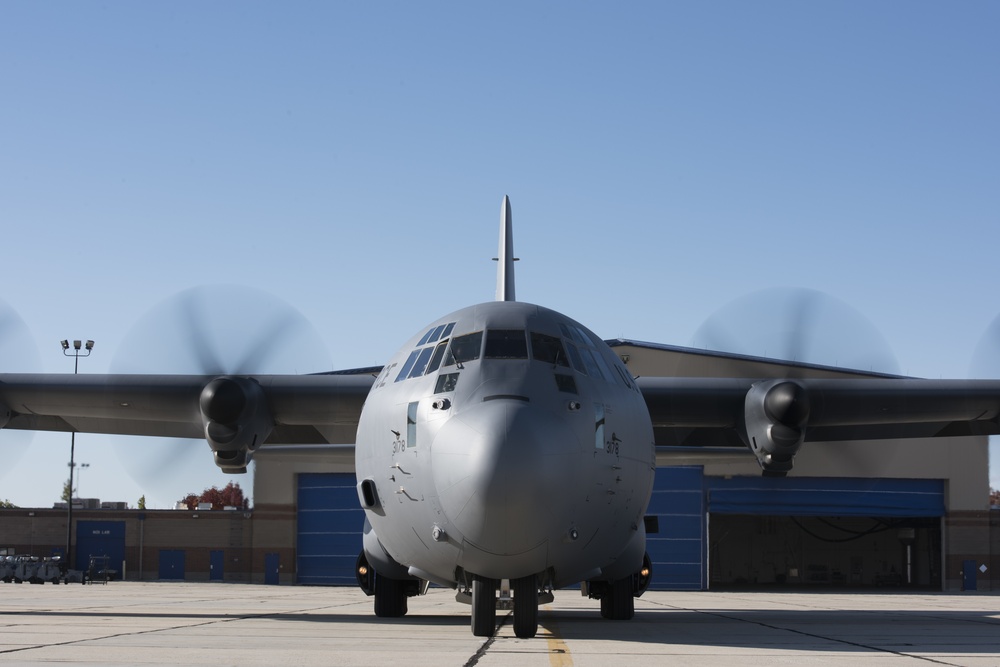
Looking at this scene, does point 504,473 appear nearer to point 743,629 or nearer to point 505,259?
point 743,629

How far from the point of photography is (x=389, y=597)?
15133mm

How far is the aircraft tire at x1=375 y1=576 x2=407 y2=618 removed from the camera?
15.1 metres

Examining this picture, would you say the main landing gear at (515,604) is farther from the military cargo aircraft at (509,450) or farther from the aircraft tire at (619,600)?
the aircraft tire at (619,600)

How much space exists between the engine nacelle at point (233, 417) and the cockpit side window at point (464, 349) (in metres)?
6.36

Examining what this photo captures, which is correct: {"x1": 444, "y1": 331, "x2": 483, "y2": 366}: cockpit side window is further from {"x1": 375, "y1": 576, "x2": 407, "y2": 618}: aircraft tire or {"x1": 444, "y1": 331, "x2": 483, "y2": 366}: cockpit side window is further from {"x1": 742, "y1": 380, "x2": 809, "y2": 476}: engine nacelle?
{"x1": 742, "y1": 380, "x2": 809, "y2": 476}: engine nacelle

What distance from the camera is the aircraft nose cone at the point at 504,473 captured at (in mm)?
9688

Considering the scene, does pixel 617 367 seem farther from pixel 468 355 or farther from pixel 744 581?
pixel 744 581

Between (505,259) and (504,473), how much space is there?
32.8 ft

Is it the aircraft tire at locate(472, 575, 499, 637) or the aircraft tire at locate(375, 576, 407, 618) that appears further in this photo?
the aircraft tire at locate(375, 576, 407, 618)

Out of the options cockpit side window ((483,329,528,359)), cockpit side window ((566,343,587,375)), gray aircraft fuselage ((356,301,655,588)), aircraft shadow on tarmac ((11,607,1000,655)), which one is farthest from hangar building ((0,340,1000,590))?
cockpit side window ((483,329,528,359))

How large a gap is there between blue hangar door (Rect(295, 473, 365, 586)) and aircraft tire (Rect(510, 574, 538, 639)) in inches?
1530

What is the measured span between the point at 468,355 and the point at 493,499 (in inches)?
83.9

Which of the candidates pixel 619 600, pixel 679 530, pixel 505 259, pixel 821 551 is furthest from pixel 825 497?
pixel 619 600

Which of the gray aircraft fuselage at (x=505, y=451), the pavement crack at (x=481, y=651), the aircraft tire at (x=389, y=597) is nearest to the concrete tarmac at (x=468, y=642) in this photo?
the pavement crack at (x=481, y=651)
